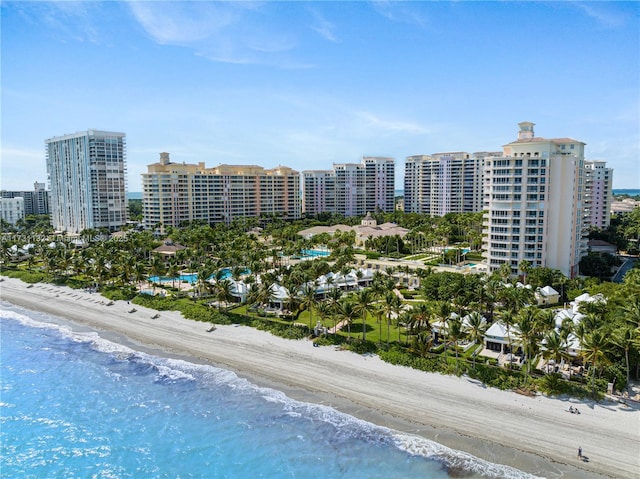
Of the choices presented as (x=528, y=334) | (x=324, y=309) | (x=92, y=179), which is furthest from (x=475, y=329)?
(x=92, y=179)

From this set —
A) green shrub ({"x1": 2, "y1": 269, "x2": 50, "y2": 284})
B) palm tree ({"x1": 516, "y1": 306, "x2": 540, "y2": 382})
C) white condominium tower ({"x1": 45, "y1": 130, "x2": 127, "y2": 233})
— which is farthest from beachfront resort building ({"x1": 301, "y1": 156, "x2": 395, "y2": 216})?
palm tree ({"x1": 516, "y1": 306, "x2": 540, "y2": 382})

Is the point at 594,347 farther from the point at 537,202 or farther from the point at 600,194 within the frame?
the point at 600,194

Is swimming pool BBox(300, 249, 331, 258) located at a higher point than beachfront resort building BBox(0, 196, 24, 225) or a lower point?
lower

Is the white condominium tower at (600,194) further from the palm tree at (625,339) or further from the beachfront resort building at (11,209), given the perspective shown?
the beachfront resort building at (11,209)

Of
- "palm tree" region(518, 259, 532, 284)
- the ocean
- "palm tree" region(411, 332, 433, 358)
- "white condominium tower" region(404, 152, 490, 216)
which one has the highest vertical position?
"white condominium tower" region(404, 152, 490, 216)

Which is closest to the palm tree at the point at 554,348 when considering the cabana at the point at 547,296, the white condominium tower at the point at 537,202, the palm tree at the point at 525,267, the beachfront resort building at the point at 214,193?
the cabana at the point at 547,296

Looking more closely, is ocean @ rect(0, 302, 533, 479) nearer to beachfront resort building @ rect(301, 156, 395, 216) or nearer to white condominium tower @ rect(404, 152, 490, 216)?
white condominium tower @ rect(404, 152, 490, 216)
